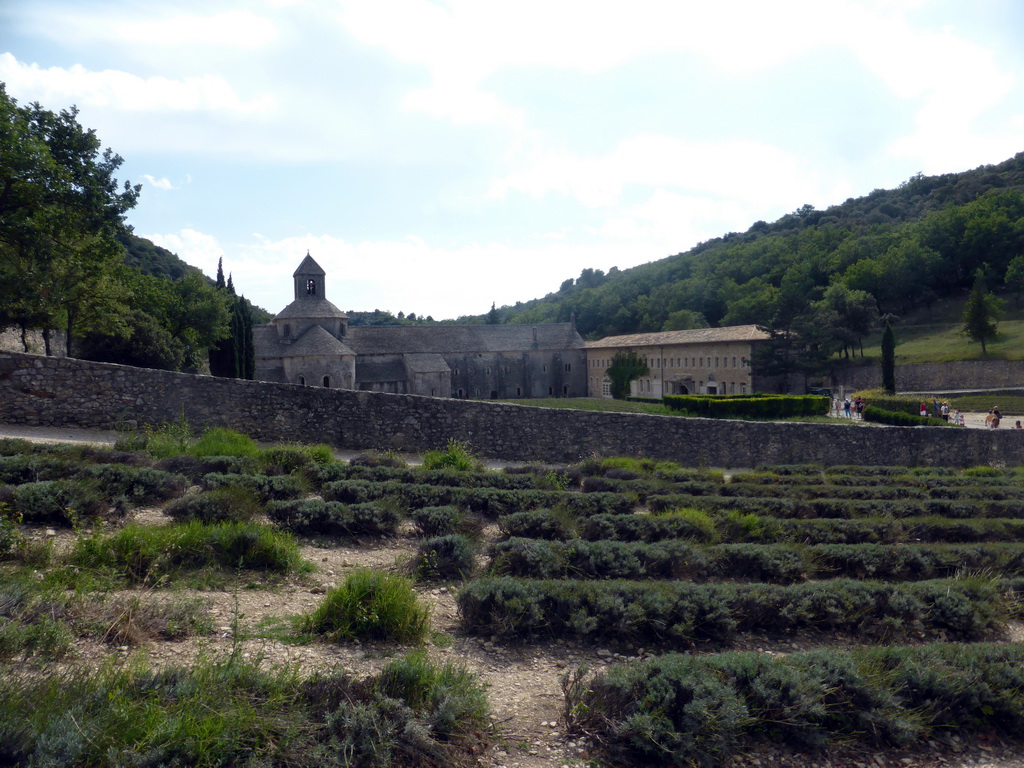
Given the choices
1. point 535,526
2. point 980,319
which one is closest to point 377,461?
point 535,526

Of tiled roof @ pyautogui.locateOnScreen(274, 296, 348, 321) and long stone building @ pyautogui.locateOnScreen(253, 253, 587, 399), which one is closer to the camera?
long stone building @ pyautogui.locateOnScreen(253, 253, 587, 399)

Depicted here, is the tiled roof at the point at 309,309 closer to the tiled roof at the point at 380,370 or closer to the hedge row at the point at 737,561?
the tiled roof at the point at 380,370

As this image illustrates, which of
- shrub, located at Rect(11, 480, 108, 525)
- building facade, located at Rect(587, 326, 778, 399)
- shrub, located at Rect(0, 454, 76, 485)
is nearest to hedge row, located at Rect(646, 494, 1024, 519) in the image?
shrub, located at Rect(11, 480, 108, 525)

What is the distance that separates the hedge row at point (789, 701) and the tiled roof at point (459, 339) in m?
47.2

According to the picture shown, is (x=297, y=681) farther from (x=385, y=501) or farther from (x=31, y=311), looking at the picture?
(x=31, y=311)

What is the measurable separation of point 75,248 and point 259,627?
1883 centimetres

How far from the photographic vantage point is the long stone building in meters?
42.5

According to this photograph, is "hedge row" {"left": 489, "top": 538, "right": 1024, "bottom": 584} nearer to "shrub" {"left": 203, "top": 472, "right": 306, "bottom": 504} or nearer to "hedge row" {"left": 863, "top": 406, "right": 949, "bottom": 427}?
"shrub" {"left": 203, "top": 472, "right": 306, "bottom": 504}

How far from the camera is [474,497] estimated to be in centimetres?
871

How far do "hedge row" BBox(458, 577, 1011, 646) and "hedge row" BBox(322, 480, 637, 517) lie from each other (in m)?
3.12

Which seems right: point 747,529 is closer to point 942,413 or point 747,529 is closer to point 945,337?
point 942,413

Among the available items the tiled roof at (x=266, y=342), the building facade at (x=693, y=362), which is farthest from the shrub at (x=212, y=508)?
the building facade at (x=693, y=362)

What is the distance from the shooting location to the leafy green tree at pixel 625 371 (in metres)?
55.2

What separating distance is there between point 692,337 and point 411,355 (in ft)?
74.8
